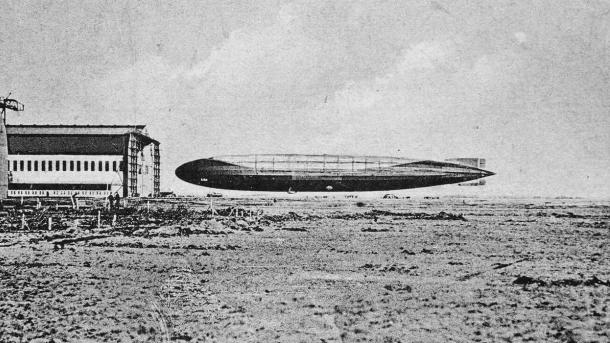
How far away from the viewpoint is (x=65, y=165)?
2859 inches

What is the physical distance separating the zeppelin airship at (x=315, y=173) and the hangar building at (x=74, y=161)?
7747mm

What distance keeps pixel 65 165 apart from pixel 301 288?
225 feet

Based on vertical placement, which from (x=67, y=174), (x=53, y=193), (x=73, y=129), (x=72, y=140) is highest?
(x=73, y=129)

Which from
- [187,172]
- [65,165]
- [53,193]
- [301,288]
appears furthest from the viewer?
[65,165]

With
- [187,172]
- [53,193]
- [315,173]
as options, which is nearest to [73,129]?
[53,193]

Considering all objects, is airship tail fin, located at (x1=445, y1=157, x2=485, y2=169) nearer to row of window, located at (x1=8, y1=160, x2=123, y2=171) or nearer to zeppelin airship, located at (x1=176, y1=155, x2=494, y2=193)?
zeppelin airship, located at (x1=176, y1=155, x2=494, y2=193)

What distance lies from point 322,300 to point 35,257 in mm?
10756

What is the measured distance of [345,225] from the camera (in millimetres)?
31188

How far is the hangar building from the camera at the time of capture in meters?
71.8

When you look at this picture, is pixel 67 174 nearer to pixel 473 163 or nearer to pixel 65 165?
pixel 65 165

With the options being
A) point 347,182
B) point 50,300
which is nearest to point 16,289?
point 50,300

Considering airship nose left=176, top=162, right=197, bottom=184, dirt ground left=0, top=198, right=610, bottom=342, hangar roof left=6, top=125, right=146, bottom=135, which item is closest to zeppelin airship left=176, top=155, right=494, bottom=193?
airship nose left=176, top=162, right=197, bottom=184

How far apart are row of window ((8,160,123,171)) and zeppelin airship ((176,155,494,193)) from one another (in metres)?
9.10

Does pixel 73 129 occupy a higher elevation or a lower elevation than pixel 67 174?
higher
